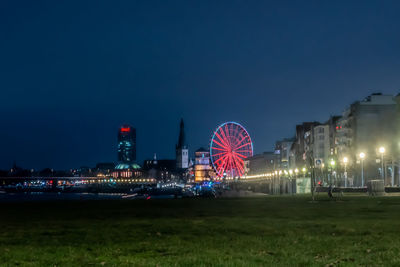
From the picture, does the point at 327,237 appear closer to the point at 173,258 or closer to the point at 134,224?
the point at 173,258

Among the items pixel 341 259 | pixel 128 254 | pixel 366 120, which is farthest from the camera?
pixel 366 120

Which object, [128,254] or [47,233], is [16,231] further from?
[128,254]

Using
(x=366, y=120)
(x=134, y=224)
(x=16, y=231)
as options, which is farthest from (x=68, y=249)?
(x=366, y=120)

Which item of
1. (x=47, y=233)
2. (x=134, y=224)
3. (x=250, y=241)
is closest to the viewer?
(x=250, y=241)

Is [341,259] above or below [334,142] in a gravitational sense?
below

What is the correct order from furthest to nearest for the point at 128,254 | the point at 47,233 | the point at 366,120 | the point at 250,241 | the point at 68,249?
1. the point at 366,120
2. the point at 47,233
3. the point at 250,241
4. the point at 68,249
5. the point at 128,254

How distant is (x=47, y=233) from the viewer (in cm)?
2141

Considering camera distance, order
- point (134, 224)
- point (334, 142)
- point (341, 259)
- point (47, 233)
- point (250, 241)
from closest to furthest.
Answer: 1. point (341, 259)
2. point (250, 241)
3. point (47, 233)
4. point (134, 224)
5. point (334, 142)

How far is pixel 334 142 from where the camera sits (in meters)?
198

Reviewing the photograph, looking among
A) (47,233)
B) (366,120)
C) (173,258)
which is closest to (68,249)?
(173,258)

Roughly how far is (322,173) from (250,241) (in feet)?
549

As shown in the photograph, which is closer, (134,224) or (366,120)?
(134,224)

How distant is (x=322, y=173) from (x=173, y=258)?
561 feet

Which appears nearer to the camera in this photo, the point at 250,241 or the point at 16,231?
the point at 250,241
